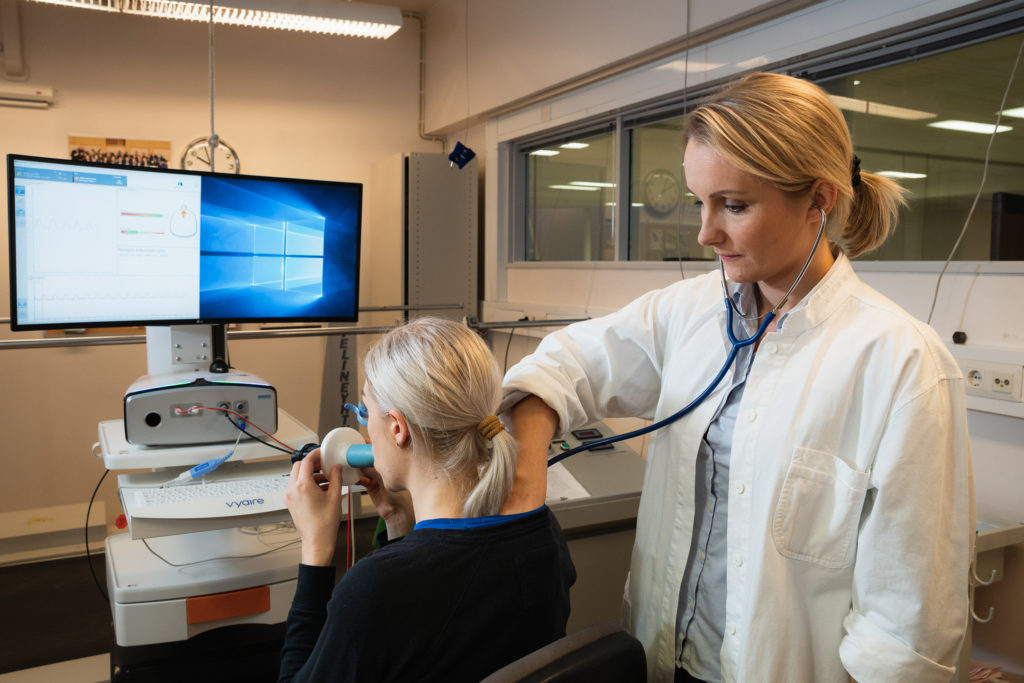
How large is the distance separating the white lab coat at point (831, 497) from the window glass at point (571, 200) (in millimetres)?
2450

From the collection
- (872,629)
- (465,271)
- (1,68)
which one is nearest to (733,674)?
(872,629)

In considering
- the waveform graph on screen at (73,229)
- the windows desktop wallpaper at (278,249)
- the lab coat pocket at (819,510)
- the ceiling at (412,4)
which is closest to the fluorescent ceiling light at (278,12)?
the ceiling at (412,4)

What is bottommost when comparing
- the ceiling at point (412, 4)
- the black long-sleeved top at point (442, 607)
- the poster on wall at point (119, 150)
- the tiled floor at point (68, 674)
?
the tiled floor at point (68, 674)

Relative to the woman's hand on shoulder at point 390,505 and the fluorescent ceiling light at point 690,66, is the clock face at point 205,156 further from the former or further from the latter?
the woman's hand on shoulder at point 390,505

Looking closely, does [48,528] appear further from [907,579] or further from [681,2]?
[907,579]

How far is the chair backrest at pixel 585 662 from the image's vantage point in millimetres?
767

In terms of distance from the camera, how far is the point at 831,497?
0.92m

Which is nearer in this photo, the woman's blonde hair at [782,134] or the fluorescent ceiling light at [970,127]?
the woman's blonde hair at [782,134]

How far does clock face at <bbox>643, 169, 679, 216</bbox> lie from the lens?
310 cm

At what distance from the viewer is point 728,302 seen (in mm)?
1112

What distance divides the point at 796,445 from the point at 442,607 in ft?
1.57

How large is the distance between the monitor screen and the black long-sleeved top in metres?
0.93

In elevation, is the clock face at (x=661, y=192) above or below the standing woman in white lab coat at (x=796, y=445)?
above

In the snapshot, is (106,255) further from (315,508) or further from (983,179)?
(983,179)
